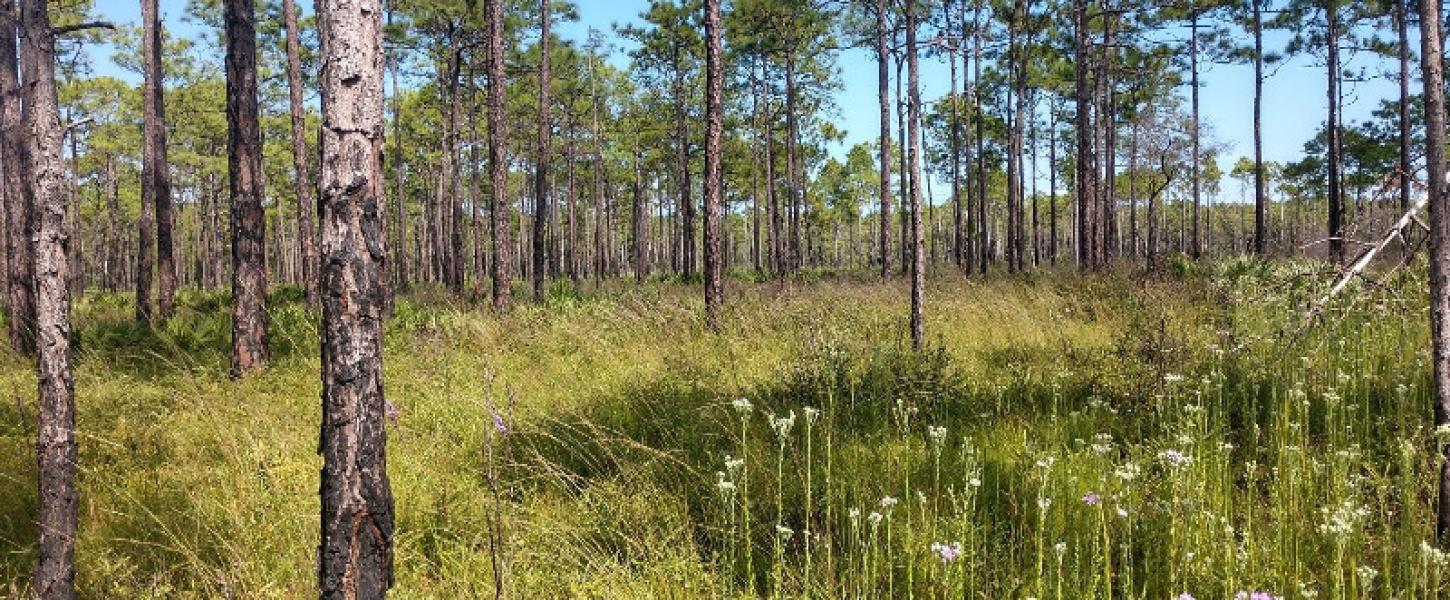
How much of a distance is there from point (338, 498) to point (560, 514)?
1631 mm

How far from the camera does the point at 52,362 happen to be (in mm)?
3254

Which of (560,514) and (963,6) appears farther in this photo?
(963,6)

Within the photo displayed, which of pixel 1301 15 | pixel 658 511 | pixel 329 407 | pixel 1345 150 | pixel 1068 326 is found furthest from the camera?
pixel 1345 150

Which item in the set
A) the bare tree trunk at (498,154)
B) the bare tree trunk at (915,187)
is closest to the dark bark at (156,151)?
the bare tree trunk at (498,154)

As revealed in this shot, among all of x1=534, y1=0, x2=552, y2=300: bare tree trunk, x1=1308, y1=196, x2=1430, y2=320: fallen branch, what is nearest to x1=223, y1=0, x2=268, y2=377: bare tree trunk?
x1=534, y1=0, x2=552, y2=300: bare tree trunk

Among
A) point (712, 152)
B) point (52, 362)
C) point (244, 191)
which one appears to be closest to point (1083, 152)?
point (712, 152)

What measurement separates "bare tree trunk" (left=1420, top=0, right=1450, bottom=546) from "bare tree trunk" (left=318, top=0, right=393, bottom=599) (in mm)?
3801

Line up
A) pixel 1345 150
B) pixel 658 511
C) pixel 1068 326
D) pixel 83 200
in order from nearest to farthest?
pixel 658 511
pixel 1068 326
pixel 1345 150
pixel 83 200

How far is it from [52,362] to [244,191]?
17.9 ft

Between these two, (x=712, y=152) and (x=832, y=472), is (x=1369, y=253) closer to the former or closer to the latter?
(x=832, y=472)

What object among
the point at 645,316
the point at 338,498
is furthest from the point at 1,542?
the point at 645,316

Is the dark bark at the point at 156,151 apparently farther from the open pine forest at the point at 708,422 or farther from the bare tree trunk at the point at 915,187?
the bare tree trunk at the point at 915,187

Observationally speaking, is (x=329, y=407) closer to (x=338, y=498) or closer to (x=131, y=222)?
(x=338, y=498)

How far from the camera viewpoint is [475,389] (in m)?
6.75
